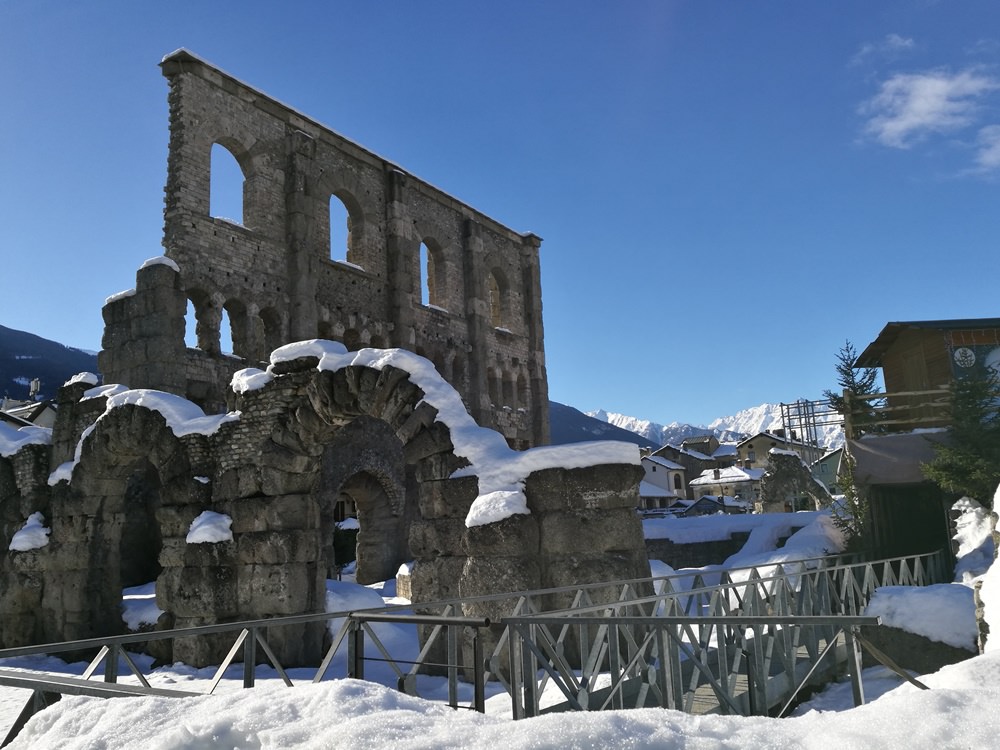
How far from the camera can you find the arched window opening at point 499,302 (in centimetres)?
3002

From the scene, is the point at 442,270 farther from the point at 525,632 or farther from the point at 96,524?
the point at 525,632

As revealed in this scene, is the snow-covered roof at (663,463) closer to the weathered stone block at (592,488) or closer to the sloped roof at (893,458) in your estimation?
the sloped roof at (893,458)

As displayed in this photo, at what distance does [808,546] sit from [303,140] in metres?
16.2

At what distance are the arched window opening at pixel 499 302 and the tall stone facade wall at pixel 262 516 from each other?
14.9m

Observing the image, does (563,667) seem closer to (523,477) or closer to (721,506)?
(523,477)

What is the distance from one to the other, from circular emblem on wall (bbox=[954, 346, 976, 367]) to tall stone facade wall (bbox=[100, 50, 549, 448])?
13926 mm

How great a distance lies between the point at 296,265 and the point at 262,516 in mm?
9995

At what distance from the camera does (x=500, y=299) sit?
30.2 meters

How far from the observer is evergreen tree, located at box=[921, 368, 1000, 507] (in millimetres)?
13040

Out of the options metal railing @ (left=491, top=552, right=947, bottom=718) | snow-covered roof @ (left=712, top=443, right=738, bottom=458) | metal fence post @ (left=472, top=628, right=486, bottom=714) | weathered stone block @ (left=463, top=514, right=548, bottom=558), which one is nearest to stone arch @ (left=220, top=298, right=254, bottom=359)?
→ weathered stone block @ (left=463, top=514, right=548, bottom=558)

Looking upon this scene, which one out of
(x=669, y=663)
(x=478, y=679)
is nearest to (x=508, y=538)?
(x=669, y=663)

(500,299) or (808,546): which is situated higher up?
(500,299)

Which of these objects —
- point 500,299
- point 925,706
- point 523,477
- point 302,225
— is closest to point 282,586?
point 523,477

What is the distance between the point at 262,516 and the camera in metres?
11.8
